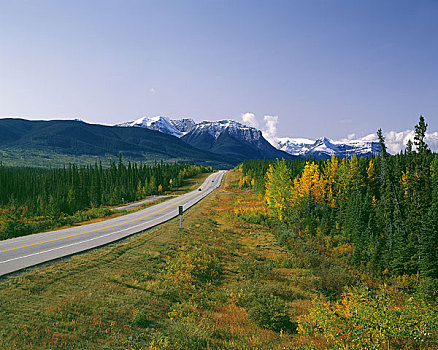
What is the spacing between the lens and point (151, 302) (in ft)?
43.0

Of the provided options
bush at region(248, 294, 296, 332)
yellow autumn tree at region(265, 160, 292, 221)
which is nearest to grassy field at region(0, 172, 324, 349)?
bush at region(248, 294, 296, 332)

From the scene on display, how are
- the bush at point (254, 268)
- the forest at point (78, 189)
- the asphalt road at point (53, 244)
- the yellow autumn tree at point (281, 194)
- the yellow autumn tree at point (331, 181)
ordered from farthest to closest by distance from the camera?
the forest at point (78, 189) → the yellow autumn tree at point (331, 181) → the yellow autumn tree at point (281, 194) → the bush at point (254, 268) → the asphalt road at point (53, 244)

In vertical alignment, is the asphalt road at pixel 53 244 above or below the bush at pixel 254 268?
above

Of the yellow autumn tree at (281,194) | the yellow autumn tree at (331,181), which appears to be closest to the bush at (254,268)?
the yellow autumn tree at (281,194)

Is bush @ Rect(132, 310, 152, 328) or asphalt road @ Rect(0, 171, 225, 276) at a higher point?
asphalt road @ Rect(0, 171, 225, 276)

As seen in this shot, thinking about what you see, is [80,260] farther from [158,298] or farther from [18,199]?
[18,199]

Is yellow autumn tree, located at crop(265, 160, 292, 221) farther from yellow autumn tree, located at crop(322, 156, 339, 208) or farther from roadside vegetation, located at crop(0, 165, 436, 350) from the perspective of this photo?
yellow autumn tree, located at crop(322, 156, 339, 208)

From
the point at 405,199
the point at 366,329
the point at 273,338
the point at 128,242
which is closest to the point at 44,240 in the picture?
the point at 128,242

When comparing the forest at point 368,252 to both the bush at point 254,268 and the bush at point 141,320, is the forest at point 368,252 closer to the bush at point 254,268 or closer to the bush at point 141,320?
the bush at point 254,268

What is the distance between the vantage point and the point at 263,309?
12789 mm

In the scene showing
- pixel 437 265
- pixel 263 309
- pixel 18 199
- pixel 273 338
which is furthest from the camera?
pixel 18 199

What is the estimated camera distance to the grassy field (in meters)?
9.62

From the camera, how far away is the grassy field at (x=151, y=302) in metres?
Answer: 9.62

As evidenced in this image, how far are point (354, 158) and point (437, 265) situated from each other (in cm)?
4160
